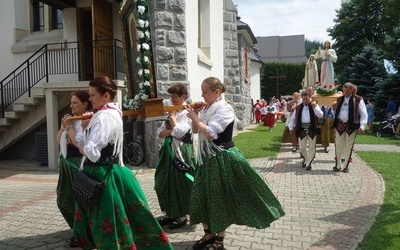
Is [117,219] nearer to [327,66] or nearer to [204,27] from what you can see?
[204,27]

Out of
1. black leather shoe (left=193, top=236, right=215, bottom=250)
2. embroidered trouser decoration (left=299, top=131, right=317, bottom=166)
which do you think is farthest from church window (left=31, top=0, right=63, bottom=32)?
black leather shoe (left=193, top=236, right=215, bottom=250)

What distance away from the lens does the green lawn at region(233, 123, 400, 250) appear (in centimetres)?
427

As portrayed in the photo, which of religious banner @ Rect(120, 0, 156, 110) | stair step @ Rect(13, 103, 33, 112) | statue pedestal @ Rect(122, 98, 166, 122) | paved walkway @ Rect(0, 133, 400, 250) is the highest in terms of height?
religious banner @ Rect(120, 0, 156, 110)

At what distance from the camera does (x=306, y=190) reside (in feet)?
23.1

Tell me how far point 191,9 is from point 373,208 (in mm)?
7399

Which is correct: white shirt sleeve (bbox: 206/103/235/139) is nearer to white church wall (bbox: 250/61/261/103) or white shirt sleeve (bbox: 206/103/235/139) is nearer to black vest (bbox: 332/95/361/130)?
black vest (bbox: 332/95/361/130)

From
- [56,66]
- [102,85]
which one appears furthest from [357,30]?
[102,85]

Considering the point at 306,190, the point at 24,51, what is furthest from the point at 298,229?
the point at 24,51

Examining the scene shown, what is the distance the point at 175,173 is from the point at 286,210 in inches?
78.2

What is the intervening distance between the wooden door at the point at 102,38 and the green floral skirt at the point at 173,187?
6.59 metres

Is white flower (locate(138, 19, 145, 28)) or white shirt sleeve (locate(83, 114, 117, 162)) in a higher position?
white flower (locate(138, 19, 145, 28))

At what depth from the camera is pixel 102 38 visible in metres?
11.1

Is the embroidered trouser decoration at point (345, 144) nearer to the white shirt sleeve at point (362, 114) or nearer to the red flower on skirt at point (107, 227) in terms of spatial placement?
the white shirt sleeve at point (362, 114)

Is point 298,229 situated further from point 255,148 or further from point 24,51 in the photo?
point 24,51
